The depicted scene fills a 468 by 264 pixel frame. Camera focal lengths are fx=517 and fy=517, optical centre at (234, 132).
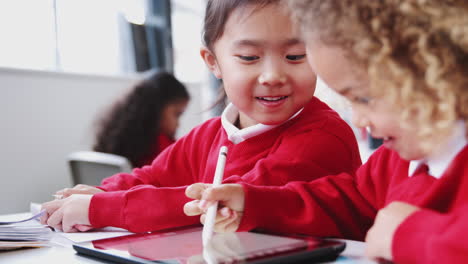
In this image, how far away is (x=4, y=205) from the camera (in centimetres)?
314

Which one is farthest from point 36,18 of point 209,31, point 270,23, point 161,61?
point 270,23

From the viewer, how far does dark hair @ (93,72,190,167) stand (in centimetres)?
323

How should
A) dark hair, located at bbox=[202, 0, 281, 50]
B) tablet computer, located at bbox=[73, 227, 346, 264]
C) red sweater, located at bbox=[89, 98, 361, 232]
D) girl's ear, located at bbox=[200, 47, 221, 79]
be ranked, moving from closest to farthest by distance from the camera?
1. tablet computer, located at bbox=[73, 227, 346, 264]
2. red sweater, located at bbox=[89, 98, 361, 232]
3. dark hair, located at bbox=[202, 0, 281, 50]
4. girl's ear, located at bbox=[200, 47, 221, 79]

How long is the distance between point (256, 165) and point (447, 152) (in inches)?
19.5

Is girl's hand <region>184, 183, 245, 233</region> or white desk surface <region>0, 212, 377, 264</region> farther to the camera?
girl's hand <region>184, 183, 245, 233</region>

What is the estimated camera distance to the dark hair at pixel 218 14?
1144 millimetres

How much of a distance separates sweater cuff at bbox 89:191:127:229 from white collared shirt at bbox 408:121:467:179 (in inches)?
23.8

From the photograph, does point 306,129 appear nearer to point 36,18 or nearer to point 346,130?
point 346,130


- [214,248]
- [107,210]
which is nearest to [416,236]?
A: [214,248]

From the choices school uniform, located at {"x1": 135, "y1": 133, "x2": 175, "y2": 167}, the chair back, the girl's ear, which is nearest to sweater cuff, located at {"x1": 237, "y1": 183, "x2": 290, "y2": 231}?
the girl's ear

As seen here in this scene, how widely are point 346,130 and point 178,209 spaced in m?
0.44

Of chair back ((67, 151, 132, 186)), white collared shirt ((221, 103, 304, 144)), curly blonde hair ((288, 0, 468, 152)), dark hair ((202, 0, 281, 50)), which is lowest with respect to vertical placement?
chair back ((67, 151, 132, 186))

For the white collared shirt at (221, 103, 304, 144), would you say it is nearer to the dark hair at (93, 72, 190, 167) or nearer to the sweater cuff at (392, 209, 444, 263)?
the sweater cuff at (392, 209, 444, 263)

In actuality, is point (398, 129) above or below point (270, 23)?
below
